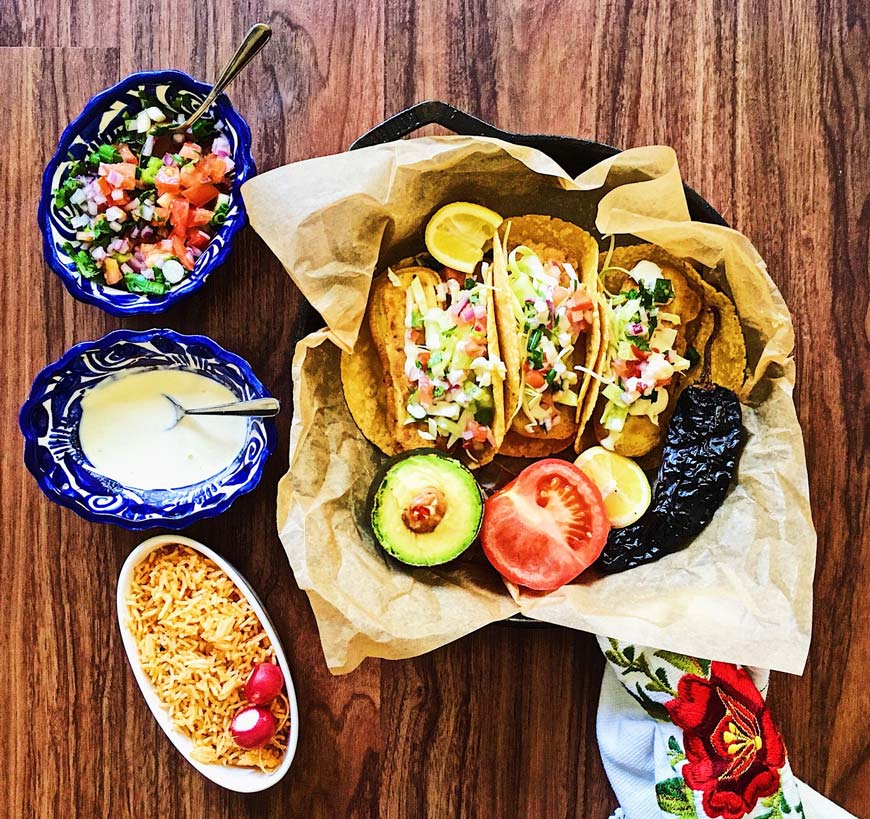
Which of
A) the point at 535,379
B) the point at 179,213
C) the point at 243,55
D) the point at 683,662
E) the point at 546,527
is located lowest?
the point at 683,662

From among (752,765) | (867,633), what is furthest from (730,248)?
(752,765)

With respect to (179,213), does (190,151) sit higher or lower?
higher

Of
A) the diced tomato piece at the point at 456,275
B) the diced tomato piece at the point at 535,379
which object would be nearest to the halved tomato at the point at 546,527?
the diced tomato piece at the point at 535,379

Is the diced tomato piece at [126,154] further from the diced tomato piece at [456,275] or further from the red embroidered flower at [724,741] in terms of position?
the red embroidered flower at [724,741]

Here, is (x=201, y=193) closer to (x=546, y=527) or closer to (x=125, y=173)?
(x=125, y=173)

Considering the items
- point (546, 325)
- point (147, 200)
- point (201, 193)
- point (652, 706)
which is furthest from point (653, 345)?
point (147, 200)

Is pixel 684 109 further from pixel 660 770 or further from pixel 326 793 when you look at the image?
pixel 326 793
